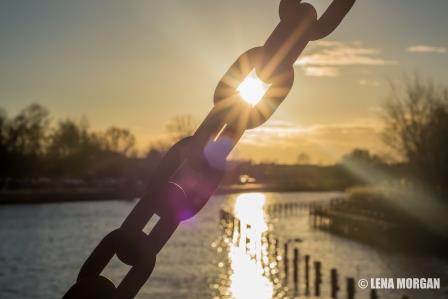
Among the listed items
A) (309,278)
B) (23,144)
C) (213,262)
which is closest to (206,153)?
(309,278)

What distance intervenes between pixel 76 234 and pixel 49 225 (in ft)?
26.8

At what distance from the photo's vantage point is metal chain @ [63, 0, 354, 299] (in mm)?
1401

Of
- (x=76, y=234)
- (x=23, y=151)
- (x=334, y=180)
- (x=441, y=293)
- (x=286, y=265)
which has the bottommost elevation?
(x=441, y=293)

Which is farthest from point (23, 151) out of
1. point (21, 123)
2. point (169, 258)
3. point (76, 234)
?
point (169, 258)

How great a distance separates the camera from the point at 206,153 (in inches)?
57.4

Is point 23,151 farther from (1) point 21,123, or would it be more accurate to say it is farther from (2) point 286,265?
(2) point 286,265

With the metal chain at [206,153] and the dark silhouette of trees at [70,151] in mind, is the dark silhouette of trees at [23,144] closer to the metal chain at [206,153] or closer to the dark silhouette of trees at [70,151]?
the dark silhouette of trees at [70,151]

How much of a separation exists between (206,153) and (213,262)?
34215mm

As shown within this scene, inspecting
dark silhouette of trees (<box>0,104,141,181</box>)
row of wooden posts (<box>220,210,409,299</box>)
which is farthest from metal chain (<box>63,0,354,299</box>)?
dark silhouette of trees (<box>0,104,141,181</box>)

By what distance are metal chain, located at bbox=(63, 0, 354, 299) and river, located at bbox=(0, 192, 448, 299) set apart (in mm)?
23823

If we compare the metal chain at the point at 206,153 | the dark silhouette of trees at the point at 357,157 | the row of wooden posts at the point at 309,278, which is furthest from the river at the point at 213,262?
the dark silhouette of trees at the point at 357,157

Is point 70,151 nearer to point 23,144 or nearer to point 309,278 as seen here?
point 23,144

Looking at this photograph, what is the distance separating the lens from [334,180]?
14588cm

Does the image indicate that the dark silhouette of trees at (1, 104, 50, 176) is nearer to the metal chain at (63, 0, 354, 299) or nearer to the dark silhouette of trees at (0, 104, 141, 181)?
the dark silhouette of trees at (0, 104, 141, 181)
